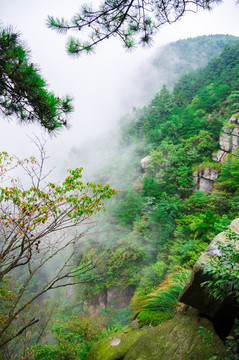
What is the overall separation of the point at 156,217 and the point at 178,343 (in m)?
8.99

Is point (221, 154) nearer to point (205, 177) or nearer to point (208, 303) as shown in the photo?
point (205, 177)

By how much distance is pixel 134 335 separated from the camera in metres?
2.37

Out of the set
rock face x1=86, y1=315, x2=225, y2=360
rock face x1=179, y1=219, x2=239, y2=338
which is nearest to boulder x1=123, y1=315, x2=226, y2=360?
rock face x1=86, y1=315, x2=225, y2=360

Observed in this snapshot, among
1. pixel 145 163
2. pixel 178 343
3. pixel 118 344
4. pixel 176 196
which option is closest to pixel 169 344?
pixel 178 343

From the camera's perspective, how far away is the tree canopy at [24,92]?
1.21m

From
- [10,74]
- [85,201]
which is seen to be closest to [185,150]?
[85,201]

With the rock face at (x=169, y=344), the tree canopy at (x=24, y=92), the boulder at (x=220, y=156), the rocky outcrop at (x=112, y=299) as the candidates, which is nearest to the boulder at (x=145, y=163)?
the boulder at (x=220, y=156)

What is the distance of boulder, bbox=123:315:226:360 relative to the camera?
1.53 metres

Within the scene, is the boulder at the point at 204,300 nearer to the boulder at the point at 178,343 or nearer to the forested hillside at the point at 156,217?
the boulder at the point at 178,343

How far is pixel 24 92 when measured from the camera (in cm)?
140

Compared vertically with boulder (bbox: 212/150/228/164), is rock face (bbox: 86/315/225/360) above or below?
below

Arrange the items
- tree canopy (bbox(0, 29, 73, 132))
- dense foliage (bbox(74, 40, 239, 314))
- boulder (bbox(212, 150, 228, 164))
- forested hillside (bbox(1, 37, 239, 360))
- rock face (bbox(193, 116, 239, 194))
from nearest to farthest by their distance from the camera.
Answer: tree canopy (bbox(0, 29, 73, 132)) < forested hillside (bbox(1, 37, 239, 360)) < dense foliage (bbox(74, 40, 239, 314)) < rock face (bbox(193, 116, 239, 194)) < boulder (bbox(212, 150, 228, 164))

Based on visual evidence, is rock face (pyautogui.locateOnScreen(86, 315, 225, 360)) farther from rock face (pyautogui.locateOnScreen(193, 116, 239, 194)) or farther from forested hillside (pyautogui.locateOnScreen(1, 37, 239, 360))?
rock face (pyautogui.locateOnScreen(193, 116, 239, 194))

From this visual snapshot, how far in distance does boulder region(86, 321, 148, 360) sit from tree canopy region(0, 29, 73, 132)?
3002 mm
